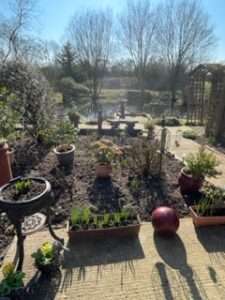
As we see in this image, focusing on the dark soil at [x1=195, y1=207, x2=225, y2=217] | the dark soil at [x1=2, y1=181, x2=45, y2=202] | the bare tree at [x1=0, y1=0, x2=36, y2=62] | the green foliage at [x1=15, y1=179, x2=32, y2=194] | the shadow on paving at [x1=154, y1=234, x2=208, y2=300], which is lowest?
the shadow on paving at [x1=154, y1=234, x2=208, y2=300]

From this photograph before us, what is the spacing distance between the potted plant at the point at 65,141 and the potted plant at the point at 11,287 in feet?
8.11

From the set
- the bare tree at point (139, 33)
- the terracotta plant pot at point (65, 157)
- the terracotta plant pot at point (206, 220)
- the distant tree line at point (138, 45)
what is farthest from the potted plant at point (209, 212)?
the bare tree at point (139, 33)

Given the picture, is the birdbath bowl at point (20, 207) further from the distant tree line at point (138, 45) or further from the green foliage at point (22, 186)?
the distant tree line at point (138, 45)

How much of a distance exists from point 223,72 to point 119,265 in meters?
6.76

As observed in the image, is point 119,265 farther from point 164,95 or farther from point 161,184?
point 164,95

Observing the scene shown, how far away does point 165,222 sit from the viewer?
2.22 m

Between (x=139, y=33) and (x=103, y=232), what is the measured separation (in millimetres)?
15803

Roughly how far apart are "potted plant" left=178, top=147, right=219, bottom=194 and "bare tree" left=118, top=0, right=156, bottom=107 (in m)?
12.4

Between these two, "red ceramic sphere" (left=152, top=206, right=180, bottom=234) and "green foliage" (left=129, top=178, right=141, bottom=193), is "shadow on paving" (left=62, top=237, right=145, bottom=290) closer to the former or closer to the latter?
"red ceramic sphere" (left=152, top=206, right=180, bottom=234)

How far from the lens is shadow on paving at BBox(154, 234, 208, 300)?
1691mm

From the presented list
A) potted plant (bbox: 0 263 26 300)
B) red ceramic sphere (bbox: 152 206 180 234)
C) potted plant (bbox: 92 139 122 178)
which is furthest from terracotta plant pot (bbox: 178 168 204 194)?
potted plant (bbox: 0 263 26 300)

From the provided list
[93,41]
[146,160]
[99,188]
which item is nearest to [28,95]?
[99,188]

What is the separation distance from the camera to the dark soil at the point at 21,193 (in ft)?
5.85

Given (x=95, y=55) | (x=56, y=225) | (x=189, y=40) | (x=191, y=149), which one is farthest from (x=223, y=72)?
(x=95, y=55)
